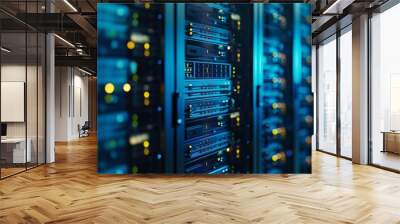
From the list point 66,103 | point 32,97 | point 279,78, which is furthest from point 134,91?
point 66,103

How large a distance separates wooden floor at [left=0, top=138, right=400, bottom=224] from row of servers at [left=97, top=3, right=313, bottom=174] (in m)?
0.33

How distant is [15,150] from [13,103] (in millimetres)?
854

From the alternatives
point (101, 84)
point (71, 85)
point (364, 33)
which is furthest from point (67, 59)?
point (364, 33)

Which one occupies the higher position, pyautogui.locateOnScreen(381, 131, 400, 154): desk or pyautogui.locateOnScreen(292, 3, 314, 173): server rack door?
pyautogui.locateOnScreen(292, 3, 314, 173): server rack door

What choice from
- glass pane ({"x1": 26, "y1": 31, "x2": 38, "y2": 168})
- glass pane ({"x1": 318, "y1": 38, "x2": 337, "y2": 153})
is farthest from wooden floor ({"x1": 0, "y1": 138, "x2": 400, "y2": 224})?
glass pane ({"x1": 318, "y1": 38, "x2": 337, "y2": 153})

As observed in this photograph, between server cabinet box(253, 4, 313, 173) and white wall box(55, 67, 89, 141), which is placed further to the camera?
white wall box(55, 67, 89, 141)

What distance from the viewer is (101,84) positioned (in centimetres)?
520

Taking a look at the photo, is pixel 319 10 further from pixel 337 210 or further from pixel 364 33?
pixel 337 210

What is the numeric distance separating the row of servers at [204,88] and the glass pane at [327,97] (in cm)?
385

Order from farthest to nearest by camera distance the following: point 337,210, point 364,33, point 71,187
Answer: point 364,33
point 71,187
point 337,210

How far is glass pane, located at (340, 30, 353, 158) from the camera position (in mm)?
7741

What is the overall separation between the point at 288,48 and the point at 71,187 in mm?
3722

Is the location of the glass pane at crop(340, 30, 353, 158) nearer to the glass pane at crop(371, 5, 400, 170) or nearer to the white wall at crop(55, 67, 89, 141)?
the glass pane at crop(371, 5, 400, 170)

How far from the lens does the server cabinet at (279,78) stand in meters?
5.32
